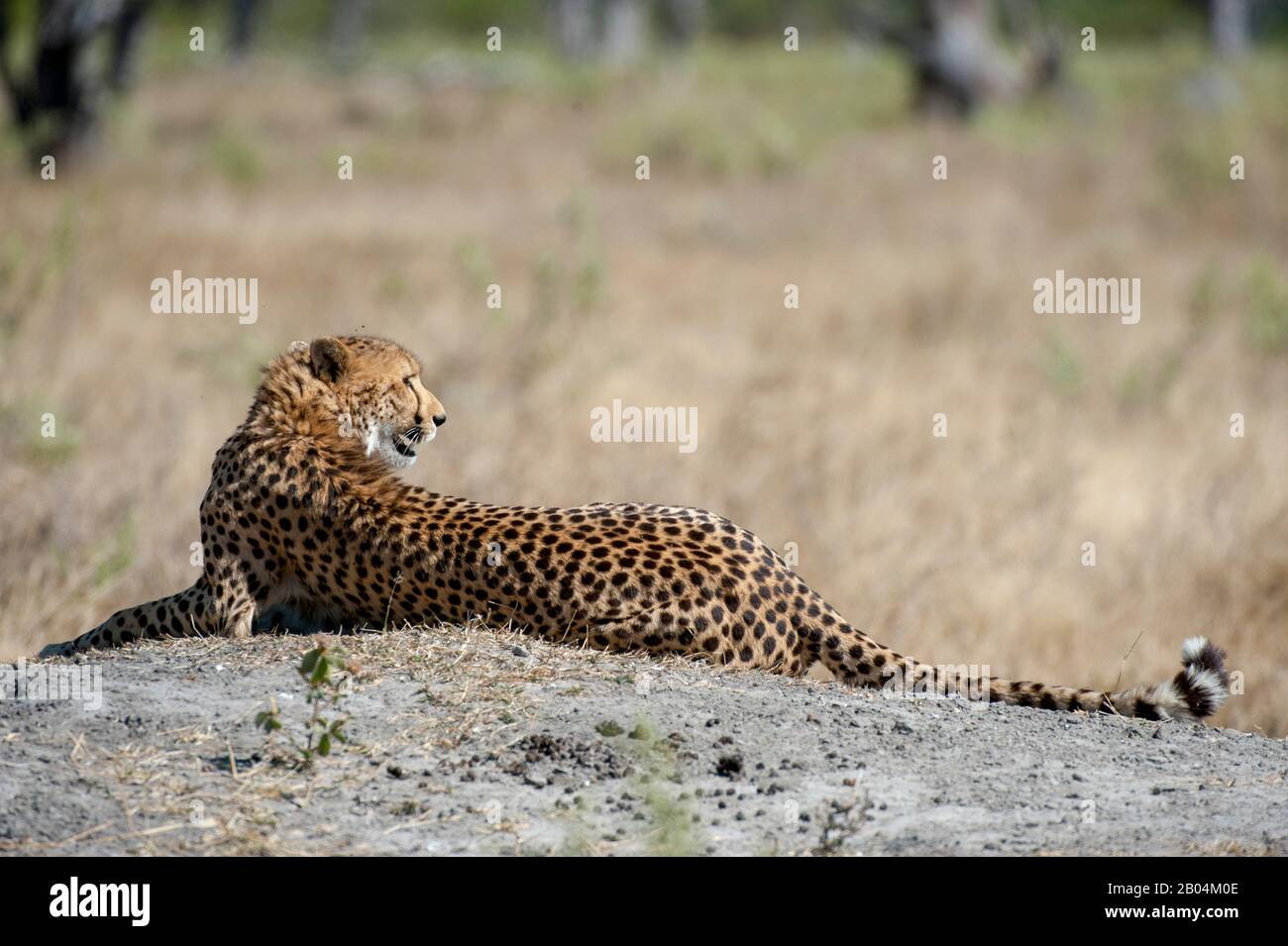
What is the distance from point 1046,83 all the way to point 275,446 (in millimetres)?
20213

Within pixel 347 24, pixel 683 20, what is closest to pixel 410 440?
pixel 683 20

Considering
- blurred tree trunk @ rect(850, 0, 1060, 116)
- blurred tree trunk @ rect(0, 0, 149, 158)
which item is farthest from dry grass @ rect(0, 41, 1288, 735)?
blurred tree trunk @ rect(850, 0, 1060, 116)

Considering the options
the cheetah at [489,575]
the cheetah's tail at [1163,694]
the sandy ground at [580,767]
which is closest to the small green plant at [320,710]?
the sandy ground at [580,767]

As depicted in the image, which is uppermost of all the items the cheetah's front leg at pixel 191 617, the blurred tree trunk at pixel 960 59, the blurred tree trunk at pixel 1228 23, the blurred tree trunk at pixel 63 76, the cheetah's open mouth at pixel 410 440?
the blurred tree trunk at pixel 1228 23

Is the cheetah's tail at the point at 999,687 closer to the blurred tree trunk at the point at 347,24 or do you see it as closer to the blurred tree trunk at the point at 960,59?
the blurred tree trunk at the point at 960,59

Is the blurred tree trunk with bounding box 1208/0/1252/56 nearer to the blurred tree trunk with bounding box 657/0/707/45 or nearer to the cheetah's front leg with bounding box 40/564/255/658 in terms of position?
the blurred tree trunk with bounding box 657/0/707/45

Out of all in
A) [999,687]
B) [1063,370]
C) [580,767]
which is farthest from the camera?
[1063,370]

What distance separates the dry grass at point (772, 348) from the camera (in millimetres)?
7609

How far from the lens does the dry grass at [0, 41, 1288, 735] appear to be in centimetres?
761

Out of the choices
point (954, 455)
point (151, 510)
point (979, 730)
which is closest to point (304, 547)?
point (979, 730)

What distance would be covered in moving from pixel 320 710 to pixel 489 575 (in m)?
0.73

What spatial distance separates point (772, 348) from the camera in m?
11.8

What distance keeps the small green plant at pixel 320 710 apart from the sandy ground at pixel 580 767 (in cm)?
4

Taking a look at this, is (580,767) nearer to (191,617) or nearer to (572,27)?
Result: (191,617)
